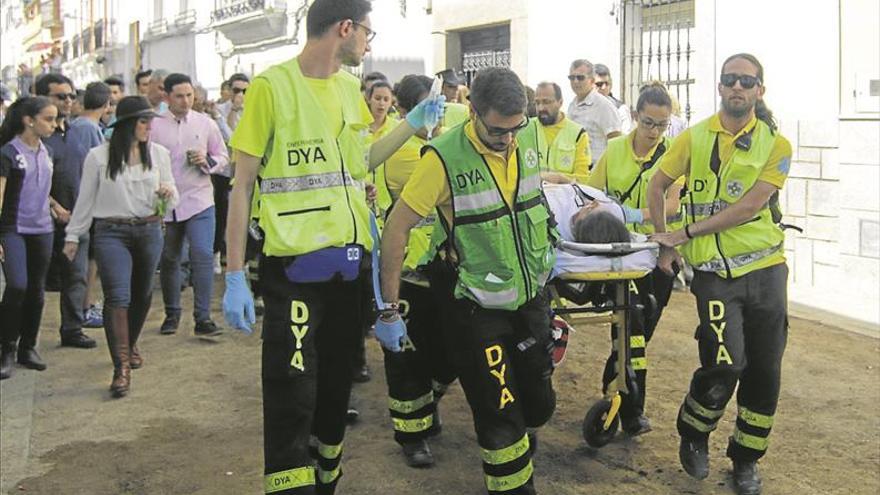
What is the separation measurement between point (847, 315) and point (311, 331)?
662 cm

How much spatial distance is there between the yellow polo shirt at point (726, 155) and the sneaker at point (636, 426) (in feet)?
4.38

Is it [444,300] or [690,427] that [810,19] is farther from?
[444,300]


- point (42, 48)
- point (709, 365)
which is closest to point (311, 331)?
point (709, 365)

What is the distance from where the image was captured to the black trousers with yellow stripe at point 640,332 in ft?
17.7

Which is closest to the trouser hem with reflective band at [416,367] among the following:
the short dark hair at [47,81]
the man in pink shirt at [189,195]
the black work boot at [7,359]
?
the man in pink shirt at [189,195]

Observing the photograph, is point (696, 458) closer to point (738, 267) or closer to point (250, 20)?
point (738, 267)

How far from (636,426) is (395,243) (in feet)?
7.02

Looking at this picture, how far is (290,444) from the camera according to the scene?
144 inches

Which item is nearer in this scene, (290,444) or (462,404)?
(290,444)

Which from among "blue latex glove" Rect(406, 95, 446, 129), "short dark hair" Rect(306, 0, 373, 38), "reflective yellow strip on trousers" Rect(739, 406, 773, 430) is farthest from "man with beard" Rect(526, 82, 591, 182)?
"short dark hair" Rect(306, 0, 373, 38)

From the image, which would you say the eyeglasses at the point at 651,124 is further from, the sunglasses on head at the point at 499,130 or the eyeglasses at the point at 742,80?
the sunglasses on head at the point at 499,130

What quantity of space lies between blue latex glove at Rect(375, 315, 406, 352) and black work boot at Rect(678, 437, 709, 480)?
5.35ft

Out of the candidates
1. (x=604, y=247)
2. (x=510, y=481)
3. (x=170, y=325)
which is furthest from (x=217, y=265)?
(x=510, y=481)

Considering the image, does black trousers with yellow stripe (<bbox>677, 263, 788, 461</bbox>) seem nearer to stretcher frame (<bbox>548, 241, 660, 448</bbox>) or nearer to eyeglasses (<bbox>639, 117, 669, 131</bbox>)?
stretcher frame (<bbox>548, 241, 660, 448</bbox>)
